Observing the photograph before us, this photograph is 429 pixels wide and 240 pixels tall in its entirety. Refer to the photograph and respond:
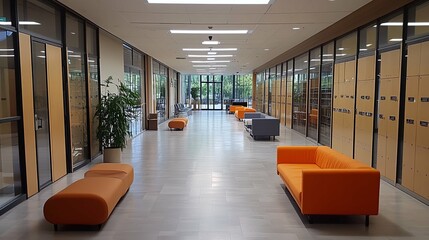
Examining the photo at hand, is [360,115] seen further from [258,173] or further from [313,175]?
[313,175]

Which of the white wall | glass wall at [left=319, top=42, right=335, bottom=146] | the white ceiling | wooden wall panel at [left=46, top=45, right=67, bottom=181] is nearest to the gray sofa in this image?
glass wall at [left=319, top=42, right=335, bottom=146]

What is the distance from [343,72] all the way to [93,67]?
623 centimetres

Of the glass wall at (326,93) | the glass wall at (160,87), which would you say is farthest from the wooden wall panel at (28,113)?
the glass wall at (160,87)

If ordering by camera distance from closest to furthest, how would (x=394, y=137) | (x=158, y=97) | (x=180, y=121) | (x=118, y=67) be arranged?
(x=394, y=137) < (x=118, y=67) < (x=180, y=121) < (x=158, y=97)

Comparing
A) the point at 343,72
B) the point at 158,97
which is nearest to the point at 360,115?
the point at 343,72

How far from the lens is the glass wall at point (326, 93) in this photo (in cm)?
970

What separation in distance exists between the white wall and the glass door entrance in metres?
22.2

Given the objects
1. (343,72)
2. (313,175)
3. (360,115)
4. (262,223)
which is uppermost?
(343,72)

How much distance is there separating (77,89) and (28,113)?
2185 mm

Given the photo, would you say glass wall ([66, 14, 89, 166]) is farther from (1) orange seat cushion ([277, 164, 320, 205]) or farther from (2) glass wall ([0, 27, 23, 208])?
(1) orange seat cushion ([277, 164, 320, 205])

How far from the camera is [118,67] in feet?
33.9

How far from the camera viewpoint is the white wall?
899cm

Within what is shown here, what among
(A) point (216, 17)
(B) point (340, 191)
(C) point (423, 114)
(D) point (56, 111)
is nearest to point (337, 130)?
(C) point (423, 114)

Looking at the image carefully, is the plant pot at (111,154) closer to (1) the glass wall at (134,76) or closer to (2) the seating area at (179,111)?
(1) the glass wall at (134,76)
